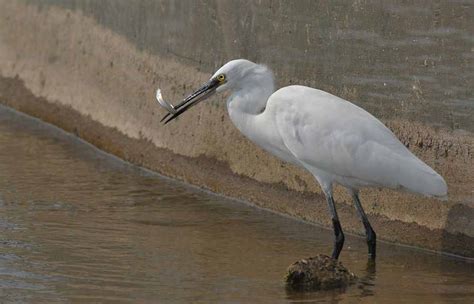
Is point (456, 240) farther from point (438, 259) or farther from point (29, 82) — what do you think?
point (29, 82)

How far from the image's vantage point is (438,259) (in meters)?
7.02

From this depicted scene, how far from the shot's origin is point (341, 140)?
7.02 metres

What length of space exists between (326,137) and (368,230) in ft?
1.91

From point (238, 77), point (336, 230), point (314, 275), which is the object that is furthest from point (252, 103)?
point (314, 275)

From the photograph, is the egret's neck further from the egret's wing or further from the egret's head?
the egret's wing

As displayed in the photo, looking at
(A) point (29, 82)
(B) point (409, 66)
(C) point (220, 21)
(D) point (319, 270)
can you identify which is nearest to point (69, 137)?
(A) point (29, 82)

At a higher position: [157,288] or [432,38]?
[432,38]

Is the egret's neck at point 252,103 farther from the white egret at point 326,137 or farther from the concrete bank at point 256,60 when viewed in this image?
the concrete bank at point 256,60

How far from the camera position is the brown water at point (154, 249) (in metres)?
6.14

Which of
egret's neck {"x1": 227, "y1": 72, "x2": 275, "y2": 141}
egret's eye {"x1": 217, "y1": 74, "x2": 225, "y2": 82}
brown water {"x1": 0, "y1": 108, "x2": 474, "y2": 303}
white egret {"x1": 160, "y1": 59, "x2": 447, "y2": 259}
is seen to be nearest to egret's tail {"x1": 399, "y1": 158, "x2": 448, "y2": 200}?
white egret {"x1": 160, "y1": 59, "x2": 447, "y2": 259}

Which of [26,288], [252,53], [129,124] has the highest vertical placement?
[252,53]

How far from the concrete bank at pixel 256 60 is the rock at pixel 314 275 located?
3.43 ft

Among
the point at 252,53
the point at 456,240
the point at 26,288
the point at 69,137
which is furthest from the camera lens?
the point at 69,137

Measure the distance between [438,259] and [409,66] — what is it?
3.76 ft
